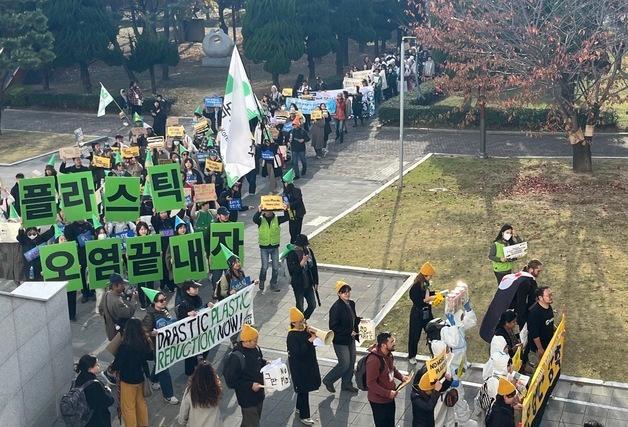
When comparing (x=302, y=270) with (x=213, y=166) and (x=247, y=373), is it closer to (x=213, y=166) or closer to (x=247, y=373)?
(x=247, y=373)

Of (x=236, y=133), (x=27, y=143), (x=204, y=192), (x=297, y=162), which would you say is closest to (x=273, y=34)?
(x=27, y=143)

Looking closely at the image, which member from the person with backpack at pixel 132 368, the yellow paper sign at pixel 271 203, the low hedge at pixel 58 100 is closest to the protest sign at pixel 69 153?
the yellow paper sign at pixel 271 203

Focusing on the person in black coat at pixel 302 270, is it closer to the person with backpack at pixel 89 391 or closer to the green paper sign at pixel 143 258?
the green paper sign at pixel 143 258

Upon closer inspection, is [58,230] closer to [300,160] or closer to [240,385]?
[240,385]

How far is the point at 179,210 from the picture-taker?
1842 cm

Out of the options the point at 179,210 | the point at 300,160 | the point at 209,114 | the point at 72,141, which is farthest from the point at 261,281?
the point at 72,141

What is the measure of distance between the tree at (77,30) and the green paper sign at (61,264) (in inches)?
1138

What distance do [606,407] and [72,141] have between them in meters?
26.7

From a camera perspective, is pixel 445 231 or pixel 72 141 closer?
pixel 445 231

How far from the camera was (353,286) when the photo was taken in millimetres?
17766

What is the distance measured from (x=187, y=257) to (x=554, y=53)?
12.7 metres

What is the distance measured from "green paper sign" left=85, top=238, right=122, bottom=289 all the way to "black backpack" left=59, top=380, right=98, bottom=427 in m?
4.56

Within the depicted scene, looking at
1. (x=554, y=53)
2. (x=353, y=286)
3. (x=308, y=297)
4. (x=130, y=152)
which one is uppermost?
(x=554, y=53)

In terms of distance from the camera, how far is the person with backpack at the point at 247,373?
36.1 feet
